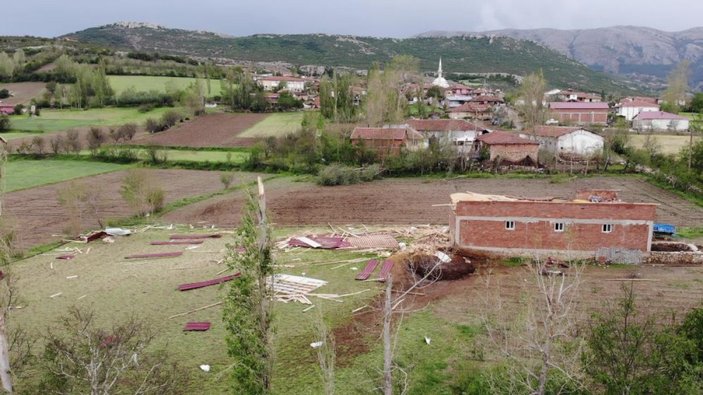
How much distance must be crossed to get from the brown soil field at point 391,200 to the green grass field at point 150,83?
49.2 metres

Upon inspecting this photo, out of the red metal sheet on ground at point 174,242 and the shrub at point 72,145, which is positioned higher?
the shrub at point 72,145

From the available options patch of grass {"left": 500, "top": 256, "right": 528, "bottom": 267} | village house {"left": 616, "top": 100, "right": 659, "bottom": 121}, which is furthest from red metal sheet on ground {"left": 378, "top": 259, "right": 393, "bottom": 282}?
village house {"left": 616, "top": 100, "right": 659, "bottom": 121}

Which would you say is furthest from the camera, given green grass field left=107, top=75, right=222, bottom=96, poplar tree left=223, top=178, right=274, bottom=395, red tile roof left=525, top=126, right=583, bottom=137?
green grass field left=107, top=75, right=222, bottom=96

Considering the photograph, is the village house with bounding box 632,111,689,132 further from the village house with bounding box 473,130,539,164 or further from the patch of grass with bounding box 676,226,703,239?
the patch of grass with bounding box 676,226,703,239

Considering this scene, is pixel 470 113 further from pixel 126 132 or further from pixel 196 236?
pixel 196 236

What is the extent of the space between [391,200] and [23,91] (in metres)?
76.0

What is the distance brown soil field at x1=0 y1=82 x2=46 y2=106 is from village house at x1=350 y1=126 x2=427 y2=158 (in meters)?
58.7

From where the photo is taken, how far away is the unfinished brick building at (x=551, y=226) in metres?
20.8

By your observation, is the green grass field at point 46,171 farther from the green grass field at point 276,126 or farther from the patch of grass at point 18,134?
the green grass field at point 276,126

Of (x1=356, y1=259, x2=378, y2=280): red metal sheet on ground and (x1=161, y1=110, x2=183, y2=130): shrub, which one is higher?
(x1=161, y1=110, x2=183, y2=130): shrub

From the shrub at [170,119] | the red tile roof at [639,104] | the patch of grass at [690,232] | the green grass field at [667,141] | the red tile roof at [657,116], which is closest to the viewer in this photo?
the patch of grass at [690,232]

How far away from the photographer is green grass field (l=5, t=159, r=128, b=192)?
4059 cm

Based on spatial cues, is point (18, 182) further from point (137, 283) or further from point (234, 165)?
point (137, 283)

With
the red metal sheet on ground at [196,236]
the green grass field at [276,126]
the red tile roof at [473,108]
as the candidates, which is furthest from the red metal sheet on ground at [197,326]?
the red tile roof at [473,108]
